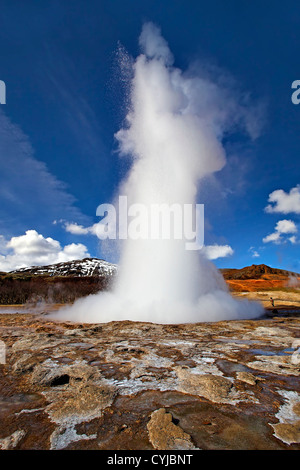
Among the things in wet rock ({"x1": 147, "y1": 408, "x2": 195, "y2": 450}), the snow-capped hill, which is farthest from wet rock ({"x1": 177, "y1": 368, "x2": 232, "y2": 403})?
the snow-capped hill

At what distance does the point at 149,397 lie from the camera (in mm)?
3482

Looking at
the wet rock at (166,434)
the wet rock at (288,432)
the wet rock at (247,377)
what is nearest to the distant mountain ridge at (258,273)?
the wet rock at (247,377)

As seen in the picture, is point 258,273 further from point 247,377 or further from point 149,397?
point 149,397

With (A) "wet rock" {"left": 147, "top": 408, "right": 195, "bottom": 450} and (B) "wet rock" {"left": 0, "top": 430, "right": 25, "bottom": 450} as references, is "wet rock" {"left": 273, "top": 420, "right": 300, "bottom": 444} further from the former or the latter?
(B) "wet rock" {"left": 0, "top": 430, "right": 25, "bottom": 450}

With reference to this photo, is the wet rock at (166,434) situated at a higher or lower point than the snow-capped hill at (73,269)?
higher

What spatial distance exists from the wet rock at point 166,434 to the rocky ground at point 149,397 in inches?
0.4

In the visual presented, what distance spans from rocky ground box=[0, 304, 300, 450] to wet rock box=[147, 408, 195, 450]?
0.01m

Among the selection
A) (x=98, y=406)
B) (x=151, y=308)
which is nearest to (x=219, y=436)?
(x=98, y=406)

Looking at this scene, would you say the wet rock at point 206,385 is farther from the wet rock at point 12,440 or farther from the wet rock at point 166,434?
the wet rock at point 12,440

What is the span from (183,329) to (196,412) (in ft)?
25.1

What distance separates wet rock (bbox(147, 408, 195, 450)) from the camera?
2.36 m

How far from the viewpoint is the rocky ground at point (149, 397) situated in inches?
97.5

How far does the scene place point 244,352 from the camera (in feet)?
20.5

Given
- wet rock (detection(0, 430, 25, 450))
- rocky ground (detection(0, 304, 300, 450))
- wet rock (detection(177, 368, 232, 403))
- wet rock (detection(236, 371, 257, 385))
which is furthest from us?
wet rock (detection(236, 371, 257, 385))
